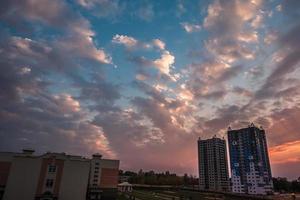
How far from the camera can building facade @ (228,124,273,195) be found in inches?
4424

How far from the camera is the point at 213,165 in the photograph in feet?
474

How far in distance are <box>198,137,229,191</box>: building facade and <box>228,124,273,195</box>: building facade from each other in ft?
58.5

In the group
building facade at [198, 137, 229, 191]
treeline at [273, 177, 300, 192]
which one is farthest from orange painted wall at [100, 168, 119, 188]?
treeline at [273, 177, 300, 192]

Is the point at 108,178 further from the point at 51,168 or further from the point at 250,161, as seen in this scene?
the point at 250,161

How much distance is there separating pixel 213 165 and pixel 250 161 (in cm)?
3091

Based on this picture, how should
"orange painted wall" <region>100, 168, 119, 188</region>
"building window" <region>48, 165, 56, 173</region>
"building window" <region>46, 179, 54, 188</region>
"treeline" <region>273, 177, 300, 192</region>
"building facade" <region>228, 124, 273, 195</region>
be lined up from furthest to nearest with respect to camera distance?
"treeline" <region>273, 177, 300, 192</region>, "building facade" <region>228, 124, 273, 195</region>, "orange painted wall" <region>100, 168, 119, 188</region>, "building window" <region>48, 165, 56, 173</region>, "building window" <region>46, 179, 54, 188</region>

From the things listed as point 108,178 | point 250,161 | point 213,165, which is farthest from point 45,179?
point 213,165

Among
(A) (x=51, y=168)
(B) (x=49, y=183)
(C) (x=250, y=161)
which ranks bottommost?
(B) (x=49, y=183)

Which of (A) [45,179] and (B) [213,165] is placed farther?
(B) [213,165]

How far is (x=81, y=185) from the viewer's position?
50188 millimetres

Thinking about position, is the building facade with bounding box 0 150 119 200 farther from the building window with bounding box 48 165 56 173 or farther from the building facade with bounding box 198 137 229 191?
the building facade with bounding box 198 137 229 191

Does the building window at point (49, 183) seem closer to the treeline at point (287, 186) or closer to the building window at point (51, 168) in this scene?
the building window at point (51, 168)

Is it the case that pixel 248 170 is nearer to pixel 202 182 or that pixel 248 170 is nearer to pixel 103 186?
pixel 202 182

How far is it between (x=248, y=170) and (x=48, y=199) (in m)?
101
